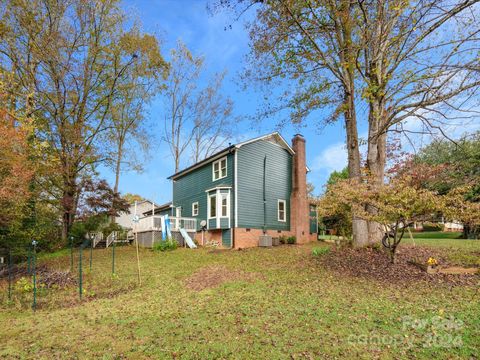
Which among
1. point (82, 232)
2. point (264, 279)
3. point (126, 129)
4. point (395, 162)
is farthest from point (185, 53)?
point (264, 279)

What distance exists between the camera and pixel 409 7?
9.69 meters

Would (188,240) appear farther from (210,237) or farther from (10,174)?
(10,174)

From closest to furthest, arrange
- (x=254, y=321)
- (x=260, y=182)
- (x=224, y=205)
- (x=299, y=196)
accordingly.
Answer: (x=254, y=321) → (x=224, y=205) → (x=260, y=182) → (x=299, y=196)

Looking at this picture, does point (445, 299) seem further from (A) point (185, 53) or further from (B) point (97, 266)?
(A) point (185, 53)

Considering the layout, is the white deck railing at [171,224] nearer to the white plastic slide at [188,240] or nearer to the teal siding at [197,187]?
the teal siding at [197,187]

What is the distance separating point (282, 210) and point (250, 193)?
116 inches

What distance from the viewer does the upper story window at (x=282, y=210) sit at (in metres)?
21.5

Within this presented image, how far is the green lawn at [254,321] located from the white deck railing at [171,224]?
1093cm

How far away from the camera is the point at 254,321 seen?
18.3 ft

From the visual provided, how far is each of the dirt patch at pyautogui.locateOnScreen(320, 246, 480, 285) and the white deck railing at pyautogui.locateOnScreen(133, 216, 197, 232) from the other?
12.1 metres

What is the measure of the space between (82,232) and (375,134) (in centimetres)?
1963

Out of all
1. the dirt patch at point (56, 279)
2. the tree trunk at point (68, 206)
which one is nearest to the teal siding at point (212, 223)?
the tree trunk at point (68, 206)

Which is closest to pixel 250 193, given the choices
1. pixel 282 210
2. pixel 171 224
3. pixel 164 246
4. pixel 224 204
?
pixel 224 204

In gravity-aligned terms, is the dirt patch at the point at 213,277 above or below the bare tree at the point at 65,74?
below
